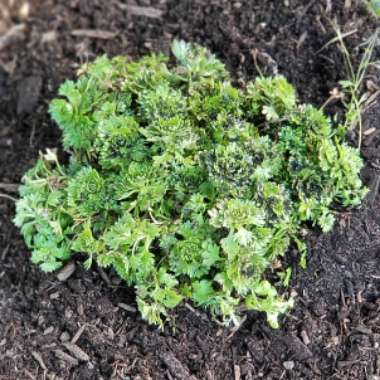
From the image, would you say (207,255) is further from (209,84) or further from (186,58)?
(186,58)

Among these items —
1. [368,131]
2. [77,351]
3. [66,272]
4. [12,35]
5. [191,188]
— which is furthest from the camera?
[12,35]

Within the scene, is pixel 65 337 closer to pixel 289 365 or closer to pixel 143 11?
pixel 289 365

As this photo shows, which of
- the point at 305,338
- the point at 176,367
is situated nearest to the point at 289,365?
the point at 305,338

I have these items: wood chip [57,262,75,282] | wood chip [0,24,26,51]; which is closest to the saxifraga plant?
wood chip [57,262,75,282]

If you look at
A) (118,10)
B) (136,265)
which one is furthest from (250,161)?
(118,10)

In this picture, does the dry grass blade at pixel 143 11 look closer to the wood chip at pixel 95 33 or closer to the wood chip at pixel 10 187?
the wood chip at pixel 95 33

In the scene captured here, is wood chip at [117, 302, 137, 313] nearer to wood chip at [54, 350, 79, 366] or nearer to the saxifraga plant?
the saxifraga plant
